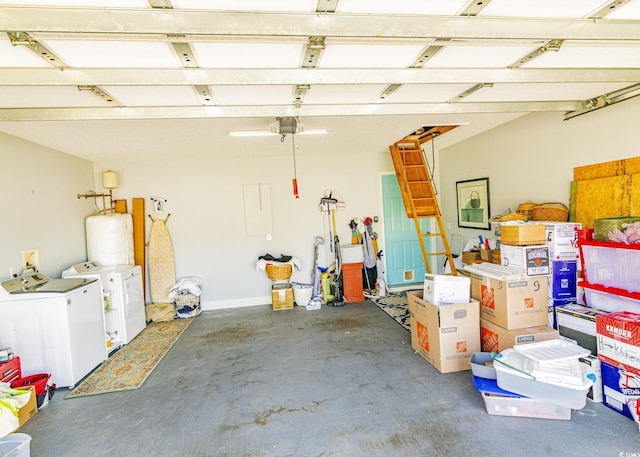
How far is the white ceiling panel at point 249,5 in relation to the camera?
4.46 ft

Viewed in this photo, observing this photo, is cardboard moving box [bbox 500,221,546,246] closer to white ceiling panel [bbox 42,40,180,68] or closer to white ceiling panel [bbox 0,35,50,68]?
white ceiling panel [bbox 42,40,180,68]

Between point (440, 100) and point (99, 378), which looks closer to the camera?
point (440, 100)

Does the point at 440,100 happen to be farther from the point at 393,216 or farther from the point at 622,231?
the point at 393,216

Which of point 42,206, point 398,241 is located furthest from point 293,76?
point 398,241

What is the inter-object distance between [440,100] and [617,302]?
2.16m

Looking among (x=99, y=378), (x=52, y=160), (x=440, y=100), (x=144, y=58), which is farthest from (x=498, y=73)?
(x=52, y=160)

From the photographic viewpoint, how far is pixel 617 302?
2.67 metres

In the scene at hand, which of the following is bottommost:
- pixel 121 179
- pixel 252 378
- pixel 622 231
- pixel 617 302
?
pixel 252 378

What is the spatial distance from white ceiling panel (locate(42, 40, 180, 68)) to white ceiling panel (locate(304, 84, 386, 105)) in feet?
3.28

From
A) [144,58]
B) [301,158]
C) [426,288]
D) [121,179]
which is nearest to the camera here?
[144,58]

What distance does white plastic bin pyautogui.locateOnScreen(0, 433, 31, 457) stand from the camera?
2.02 meters

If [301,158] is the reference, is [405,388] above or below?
below

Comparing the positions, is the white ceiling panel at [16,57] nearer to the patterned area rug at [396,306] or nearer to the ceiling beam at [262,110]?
the ceiling beam at [262,110]

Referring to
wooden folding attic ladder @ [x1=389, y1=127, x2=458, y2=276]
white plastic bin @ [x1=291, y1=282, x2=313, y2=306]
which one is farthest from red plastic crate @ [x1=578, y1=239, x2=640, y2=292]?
white plastic bin @ [x1=291, y1=282, x2=313, y2=306]
